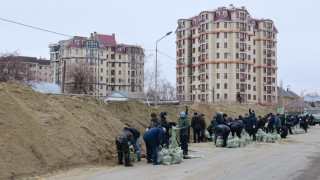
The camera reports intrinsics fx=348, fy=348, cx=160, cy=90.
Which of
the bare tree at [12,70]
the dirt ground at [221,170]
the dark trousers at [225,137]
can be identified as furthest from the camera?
the bare tree at [12,70]

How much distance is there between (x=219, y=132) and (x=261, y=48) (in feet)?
263

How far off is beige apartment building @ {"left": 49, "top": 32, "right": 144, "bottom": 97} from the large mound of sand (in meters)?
79.4

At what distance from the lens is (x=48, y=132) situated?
40.4ft

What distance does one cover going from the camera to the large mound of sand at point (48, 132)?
1080cm

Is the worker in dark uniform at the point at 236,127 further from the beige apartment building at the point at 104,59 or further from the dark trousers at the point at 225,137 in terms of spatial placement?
the beige apartment building at the point at 104,59

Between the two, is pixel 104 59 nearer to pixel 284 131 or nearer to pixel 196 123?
pixel 284 131

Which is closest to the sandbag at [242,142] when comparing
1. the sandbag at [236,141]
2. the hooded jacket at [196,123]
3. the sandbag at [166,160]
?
the sandbag at [236,141]

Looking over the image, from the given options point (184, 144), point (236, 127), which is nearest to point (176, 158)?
point (184, 144)

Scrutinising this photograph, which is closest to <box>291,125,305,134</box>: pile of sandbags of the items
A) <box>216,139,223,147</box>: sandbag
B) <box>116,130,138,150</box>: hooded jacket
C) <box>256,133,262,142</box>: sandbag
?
<box>256,133,262,142</box>: sandbag

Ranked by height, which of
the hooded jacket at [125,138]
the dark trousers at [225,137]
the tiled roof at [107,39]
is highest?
the tiled roof at [107,39]

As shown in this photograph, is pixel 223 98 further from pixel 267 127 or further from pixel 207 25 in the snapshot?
pixel 267 127

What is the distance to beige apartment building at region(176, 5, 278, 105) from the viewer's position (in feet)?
272

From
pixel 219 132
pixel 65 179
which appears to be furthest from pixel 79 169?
pixel 219 132

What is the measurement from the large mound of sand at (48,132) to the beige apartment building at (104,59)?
7943 centimetres
